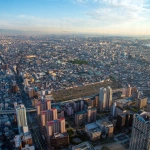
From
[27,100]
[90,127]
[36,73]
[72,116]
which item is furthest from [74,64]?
[90,127]

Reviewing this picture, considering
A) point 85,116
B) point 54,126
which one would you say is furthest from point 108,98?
point 54,126

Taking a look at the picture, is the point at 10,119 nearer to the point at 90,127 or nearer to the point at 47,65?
the point at 90,127

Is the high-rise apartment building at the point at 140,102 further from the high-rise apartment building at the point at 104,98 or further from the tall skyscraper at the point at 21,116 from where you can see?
the tall skyscraper at the point at 21,116

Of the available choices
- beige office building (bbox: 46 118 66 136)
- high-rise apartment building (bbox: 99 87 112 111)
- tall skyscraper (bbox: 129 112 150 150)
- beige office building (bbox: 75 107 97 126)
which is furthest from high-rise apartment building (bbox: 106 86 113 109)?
tall skyscraper (bbox: 129 112 150 150)

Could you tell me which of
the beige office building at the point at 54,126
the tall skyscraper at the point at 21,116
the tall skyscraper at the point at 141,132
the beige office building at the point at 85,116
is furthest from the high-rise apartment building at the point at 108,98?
the tall skyscraper at the point at 21,116

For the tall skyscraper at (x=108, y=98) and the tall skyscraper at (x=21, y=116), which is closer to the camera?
the tall skyscraper at (x=21, y=116)

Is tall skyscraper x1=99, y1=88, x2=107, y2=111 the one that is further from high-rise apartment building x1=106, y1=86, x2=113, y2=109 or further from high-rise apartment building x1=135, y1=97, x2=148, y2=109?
high-rise apartment building x1=135, y1=97, x2=148, y2=109

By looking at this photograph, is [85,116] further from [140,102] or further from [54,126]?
[140,102]

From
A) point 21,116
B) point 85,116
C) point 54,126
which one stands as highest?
point 21,116
